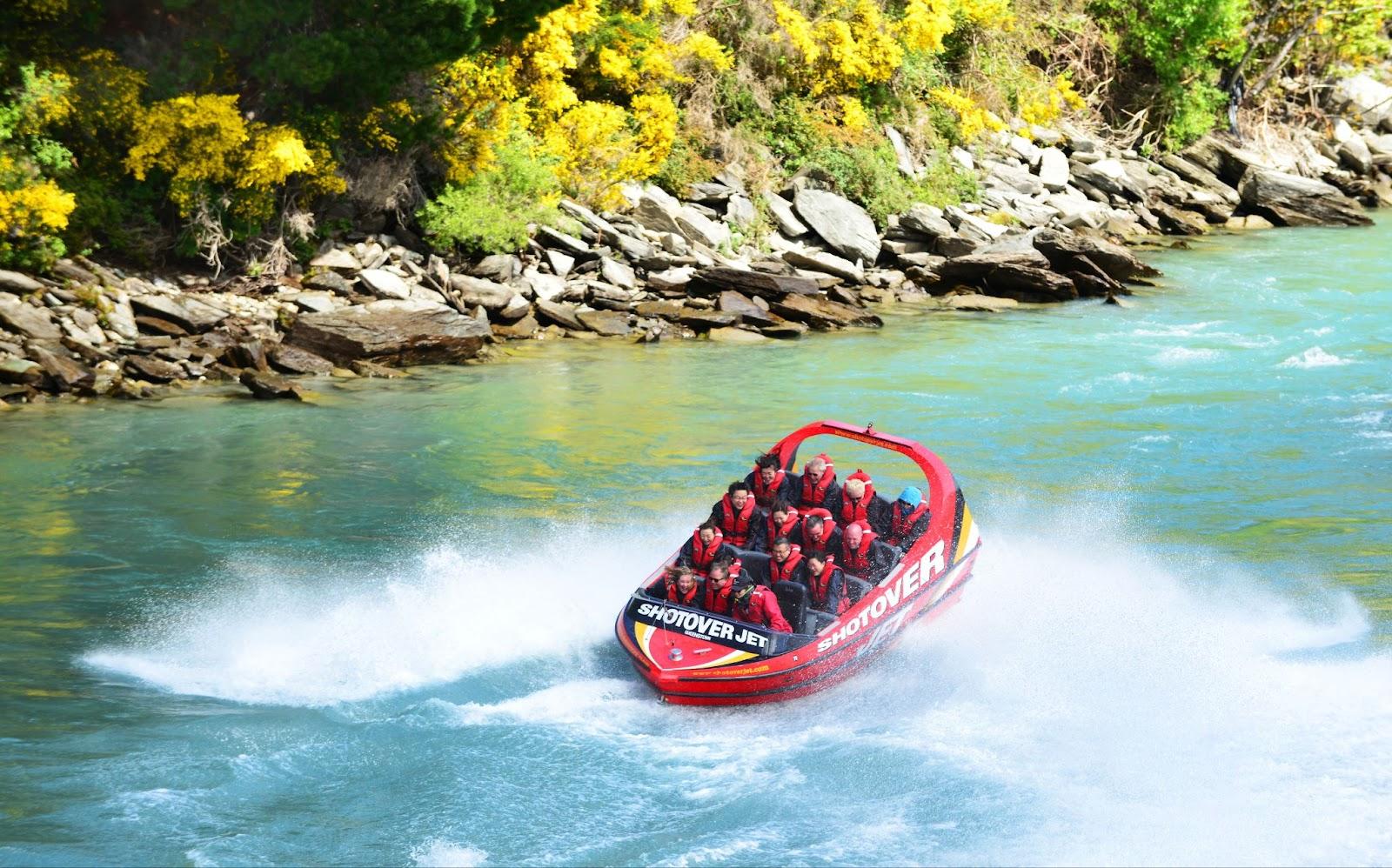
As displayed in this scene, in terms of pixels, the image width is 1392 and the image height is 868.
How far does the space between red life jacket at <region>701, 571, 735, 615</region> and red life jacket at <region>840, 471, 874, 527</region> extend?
6.23 feet

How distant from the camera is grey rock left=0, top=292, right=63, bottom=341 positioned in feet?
66.0

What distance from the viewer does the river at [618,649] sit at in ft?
31.7

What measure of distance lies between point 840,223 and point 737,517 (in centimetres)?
1850

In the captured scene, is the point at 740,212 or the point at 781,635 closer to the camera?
the point at 781,635

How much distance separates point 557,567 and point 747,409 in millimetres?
6875

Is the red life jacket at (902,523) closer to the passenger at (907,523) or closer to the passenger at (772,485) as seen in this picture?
the passenger at (907,523)

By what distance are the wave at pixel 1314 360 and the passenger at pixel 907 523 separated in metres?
12.5

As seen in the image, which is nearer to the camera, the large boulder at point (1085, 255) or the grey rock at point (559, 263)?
the grey rock at point (559, 263)

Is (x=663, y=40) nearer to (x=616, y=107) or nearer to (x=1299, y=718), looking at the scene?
(x=616, y=107)

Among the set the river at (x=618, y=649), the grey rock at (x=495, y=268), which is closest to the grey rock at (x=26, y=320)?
the river at (x=618, y=649)

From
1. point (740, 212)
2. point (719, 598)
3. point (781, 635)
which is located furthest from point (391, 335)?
point (781, 635)

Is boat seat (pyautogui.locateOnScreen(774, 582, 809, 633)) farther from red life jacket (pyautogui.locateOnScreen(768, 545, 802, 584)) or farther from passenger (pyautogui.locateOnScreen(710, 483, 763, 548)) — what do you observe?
passenger (pyautogui.locateOnScreen(710, 483, 763, 548))

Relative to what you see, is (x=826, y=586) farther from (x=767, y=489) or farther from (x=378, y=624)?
(x=378, y=624)

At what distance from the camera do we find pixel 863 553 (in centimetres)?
1228
